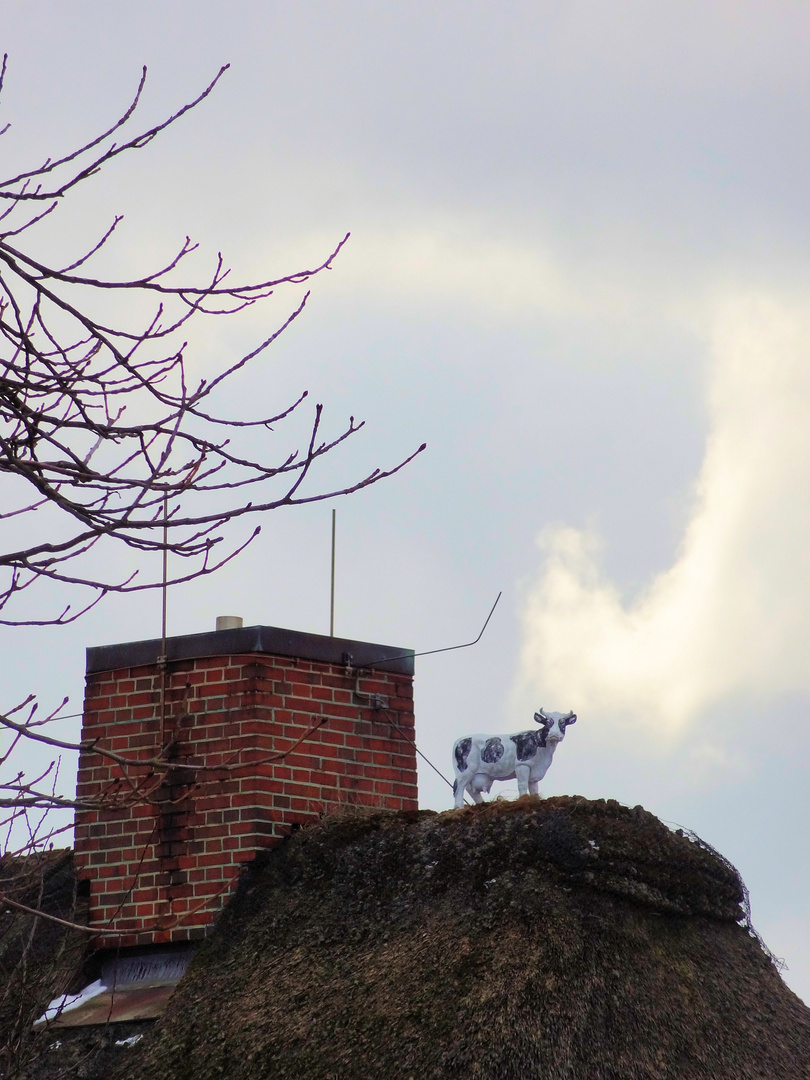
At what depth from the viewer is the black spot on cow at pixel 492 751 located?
893 cm

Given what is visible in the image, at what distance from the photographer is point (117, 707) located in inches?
354

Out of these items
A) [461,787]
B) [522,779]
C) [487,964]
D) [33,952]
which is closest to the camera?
[487,964]

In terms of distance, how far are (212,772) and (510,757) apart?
6.07 feet

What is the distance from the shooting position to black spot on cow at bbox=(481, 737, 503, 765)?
8927mm

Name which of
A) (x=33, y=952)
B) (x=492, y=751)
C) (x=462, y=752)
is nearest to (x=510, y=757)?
(x=492, y=751)

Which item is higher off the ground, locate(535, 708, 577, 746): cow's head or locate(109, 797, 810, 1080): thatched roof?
locate(535, 708, 577, 746): cow's head

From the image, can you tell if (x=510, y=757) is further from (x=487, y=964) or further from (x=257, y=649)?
(x=487, y=964)

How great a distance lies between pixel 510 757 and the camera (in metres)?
8.88

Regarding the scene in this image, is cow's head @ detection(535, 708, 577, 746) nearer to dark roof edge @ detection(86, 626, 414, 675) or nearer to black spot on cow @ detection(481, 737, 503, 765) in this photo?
black spot on cow @ detection(481, 737, 503, 765)

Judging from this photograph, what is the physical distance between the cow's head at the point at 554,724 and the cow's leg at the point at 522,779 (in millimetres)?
199

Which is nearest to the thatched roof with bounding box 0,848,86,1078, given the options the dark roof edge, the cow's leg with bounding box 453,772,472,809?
the dark roof edge

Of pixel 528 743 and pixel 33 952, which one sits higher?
pixel 528 743

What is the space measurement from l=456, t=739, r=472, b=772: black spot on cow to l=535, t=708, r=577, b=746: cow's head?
0.51 meters

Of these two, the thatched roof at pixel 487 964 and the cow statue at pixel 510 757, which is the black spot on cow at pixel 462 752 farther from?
the thatched roof at pixel 487 964
